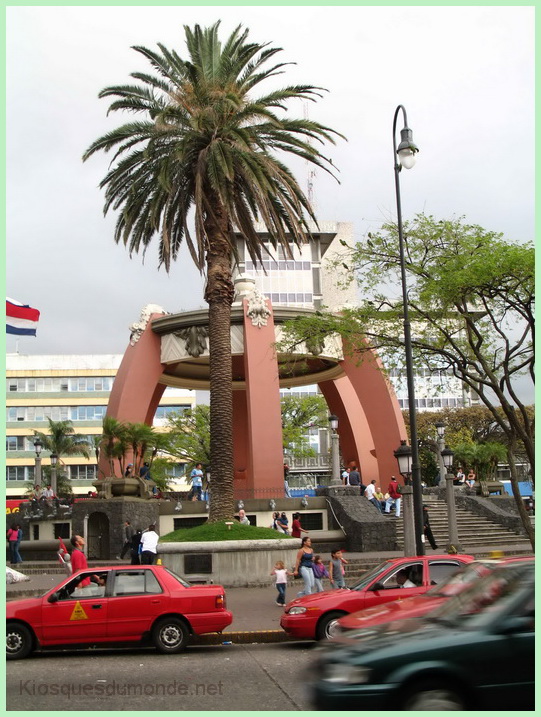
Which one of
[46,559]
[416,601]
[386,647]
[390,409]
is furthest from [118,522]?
[386,647]

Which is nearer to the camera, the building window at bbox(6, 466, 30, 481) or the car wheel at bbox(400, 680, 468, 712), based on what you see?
the car wheel at bbox(400, 680, 468, 712)

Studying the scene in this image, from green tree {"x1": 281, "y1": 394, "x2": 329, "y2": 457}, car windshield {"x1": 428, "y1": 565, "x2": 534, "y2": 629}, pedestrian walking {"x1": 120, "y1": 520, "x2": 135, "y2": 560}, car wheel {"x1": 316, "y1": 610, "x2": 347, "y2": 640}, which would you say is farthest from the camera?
green tree {"x1": 281, "y1": 394, "x2": 329, "y2": 457}

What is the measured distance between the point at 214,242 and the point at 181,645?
13028mm

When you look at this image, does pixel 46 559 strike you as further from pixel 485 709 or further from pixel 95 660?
pixel 485 709

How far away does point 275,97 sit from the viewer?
73.2 ft

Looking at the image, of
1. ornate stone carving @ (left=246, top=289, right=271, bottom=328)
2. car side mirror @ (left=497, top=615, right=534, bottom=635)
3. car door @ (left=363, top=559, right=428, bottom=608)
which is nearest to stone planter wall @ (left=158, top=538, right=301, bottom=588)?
car door @ (left=363, top=559, right=428, bottom=608)

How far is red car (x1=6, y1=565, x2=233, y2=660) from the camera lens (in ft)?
36.8

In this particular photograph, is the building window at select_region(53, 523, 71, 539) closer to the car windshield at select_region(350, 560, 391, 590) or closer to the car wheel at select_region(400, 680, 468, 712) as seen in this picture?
the car windshield at select_region(350, 560, 391, 590)

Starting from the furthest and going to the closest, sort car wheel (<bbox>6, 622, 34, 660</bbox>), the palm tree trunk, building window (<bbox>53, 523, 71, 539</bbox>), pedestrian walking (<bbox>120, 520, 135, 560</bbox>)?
1. building window (<bbox>53, 523, 71, 539</bbox>)
2. pedestrian walking (<bbox>120, 520, 135, 560</bbox>)
3. the palm tree trunk
4. car wheel (<bbox>6, 622, 34, 660</bbox>)

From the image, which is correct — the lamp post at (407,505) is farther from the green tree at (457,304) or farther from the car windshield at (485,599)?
the car windshield at (485,599)

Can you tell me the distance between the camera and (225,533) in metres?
19.9

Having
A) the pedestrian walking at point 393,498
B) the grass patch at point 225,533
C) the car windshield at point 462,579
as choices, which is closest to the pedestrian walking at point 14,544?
the grass patch at point 225,533

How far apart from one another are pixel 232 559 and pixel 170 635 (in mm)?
7832

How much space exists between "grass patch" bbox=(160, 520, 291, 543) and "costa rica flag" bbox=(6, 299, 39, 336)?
6.53 metres
